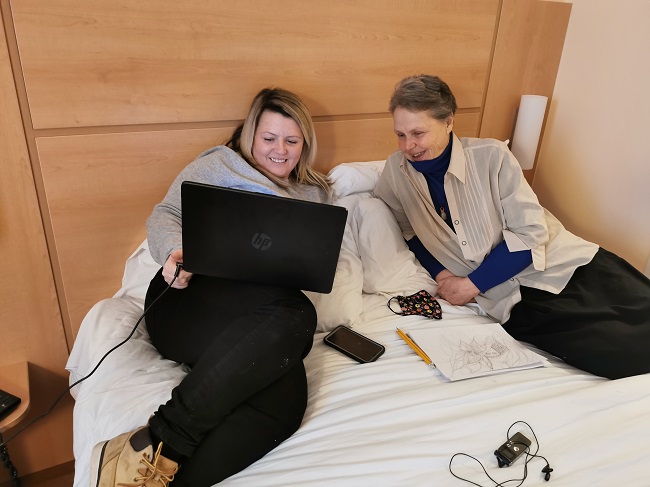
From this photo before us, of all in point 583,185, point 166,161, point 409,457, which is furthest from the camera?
point 583,185

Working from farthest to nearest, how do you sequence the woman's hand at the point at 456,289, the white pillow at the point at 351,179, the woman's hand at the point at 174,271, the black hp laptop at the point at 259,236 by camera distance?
the white pillow at the point at 351,179, the woman's hand at the point at 456,289, the woman's hand at the point at 174,271, the black hp laptop at the point at 259,236

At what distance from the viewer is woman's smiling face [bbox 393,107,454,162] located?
1.42 meters

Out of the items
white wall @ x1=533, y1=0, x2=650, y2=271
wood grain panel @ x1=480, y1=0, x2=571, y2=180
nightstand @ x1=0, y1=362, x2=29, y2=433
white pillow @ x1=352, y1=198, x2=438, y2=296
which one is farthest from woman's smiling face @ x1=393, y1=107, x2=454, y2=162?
nightstand @ x1=0, y1=362, x2=29, y2=433

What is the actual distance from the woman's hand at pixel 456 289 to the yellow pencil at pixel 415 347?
0.27 meters

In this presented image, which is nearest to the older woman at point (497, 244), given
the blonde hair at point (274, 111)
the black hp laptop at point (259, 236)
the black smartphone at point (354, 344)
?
the blonde hair at point (274, 111)

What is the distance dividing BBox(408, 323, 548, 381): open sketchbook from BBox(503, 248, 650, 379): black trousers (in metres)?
0.08

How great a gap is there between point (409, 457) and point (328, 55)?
128 cm

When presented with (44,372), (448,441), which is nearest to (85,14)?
(44,372)

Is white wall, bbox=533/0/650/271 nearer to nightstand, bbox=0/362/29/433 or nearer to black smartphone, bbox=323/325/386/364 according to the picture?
black smartphone, bbox=323/325/386/364

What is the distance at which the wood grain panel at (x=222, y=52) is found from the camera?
128cm

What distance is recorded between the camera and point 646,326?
4.37 feet

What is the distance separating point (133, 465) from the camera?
94cm

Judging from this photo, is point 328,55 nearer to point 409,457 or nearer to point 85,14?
point 85,14

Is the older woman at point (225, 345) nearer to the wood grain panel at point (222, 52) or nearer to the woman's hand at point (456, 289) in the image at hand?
the wood grain panel at point (222, 52)
